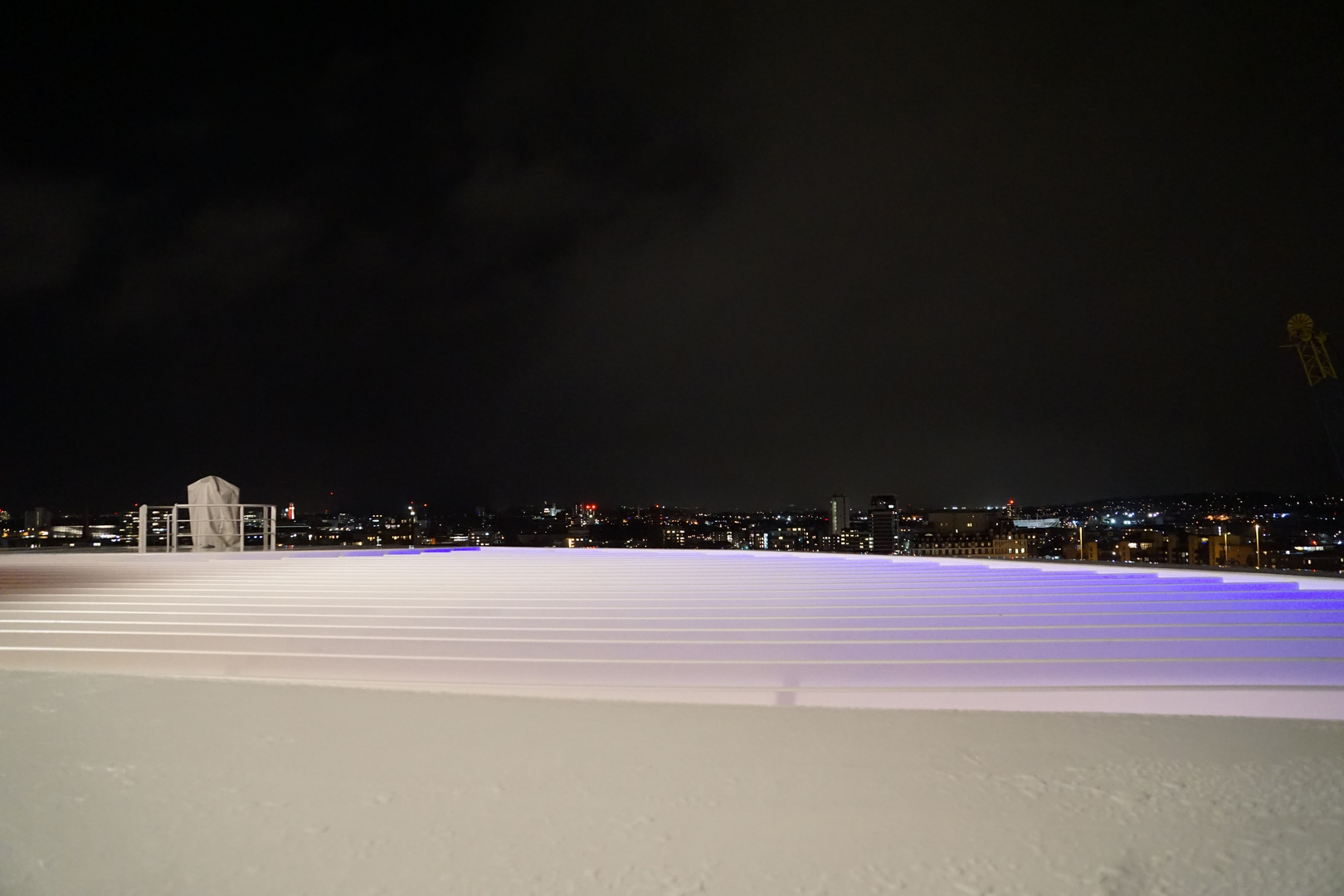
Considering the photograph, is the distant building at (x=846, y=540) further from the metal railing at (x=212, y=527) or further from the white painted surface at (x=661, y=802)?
the white painted surface at (x=661, y=802)

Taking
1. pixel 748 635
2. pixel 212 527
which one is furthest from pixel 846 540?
pixel 748 635

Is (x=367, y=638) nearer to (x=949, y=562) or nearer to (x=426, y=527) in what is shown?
(x=949, y=562)

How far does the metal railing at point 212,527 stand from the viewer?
33.4 feet

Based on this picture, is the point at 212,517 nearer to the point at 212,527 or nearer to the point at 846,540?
the point at 212,527

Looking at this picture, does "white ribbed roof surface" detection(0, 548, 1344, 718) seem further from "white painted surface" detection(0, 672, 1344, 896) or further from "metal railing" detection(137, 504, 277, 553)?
"metal railing" detection(137, 504, 277, 553)

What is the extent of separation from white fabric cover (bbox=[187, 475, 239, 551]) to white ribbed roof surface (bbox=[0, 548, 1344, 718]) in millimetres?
3534

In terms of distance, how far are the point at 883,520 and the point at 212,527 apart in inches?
601

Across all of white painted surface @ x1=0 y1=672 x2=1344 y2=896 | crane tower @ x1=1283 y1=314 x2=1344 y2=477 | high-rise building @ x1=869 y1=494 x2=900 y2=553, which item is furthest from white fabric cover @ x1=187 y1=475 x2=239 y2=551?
crane tower @ x1=1283 y1=314 x2=1344 y2=477

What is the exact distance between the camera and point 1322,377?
99.3 ft

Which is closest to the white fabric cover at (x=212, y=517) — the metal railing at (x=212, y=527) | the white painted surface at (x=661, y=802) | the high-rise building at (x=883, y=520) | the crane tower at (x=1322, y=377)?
the metal railing at (x=212, y=527)

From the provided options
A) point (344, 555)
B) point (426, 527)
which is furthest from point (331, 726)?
point (426, 527)

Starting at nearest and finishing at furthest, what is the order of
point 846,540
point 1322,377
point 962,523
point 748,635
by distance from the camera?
point 748,635 → point 962,523 → point 846,540 → point 1322,377

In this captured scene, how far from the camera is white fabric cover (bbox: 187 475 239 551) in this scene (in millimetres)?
10367

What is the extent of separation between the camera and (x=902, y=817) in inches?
74.4
